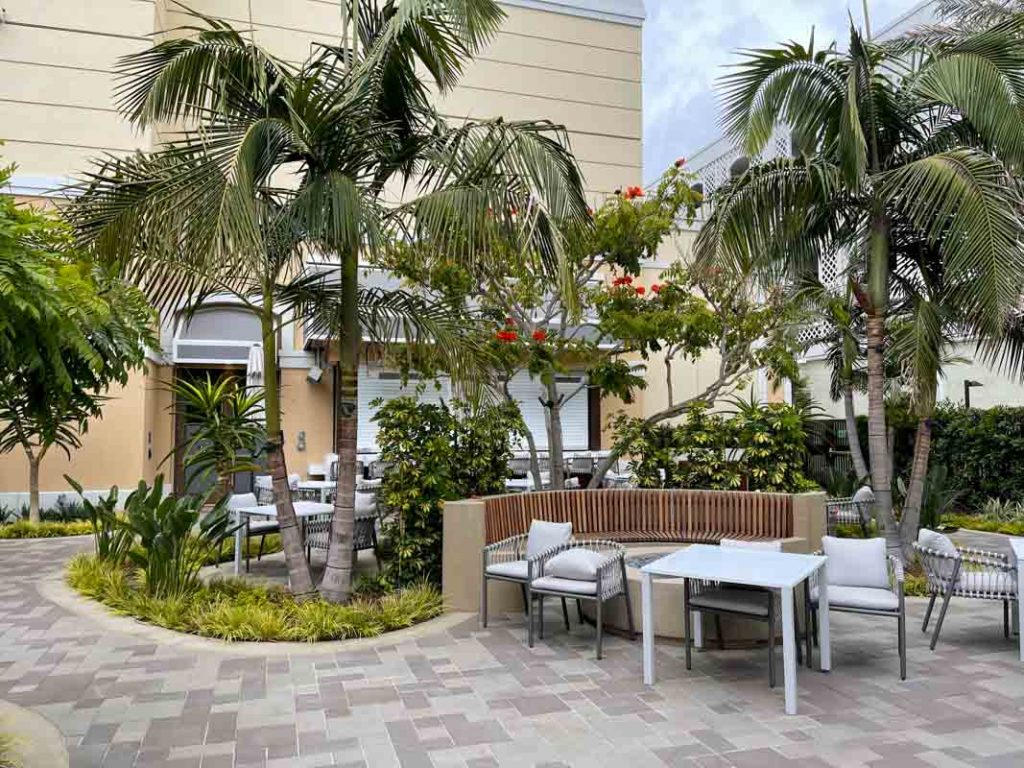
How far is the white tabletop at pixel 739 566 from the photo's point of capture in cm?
486

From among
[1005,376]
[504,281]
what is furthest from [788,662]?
[1005,376]

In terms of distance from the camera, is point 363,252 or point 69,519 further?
point 69,519

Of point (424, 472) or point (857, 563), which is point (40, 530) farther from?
point (857, 563)

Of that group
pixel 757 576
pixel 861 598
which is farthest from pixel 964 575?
pixel 757 576

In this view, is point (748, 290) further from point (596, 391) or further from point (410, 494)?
point (596, 391)

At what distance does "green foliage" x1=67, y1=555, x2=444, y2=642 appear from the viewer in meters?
6.48

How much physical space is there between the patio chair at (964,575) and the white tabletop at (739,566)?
1369mm

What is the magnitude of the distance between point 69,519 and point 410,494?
8.29 m

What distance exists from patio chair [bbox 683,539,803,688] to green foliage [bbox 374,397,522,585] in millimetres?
2842

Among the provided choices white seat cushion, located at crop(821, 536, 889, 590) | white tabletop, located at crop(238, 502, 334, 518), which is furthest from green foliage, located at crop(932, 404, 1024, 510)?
white tabletop, located at crop(238, 502, 334, 518)

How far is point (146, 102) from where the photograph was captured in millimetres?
6680

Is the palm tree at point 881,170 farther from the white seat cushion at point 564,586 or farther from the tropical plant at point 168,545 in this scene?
the tropical plant at point 168,545

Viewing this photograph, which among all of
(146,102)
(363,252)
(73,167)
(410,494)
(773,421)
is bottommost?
(410,494)

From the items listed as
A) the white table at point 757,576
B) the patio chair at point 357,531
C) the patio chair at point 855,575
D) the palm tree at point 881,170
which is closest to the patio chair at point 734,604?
the white table at point 757,576
